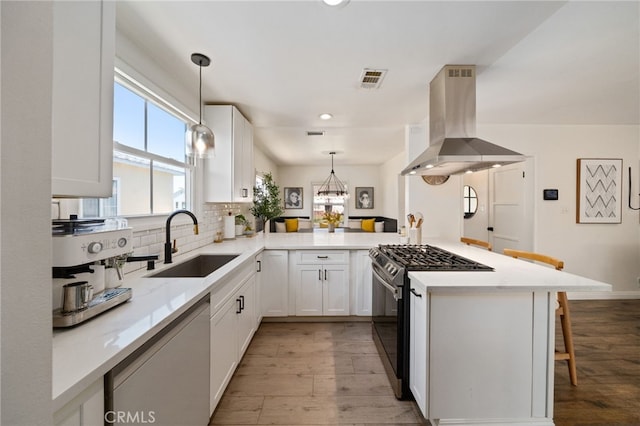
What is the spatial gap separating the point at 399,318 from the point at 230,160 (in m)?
2.23

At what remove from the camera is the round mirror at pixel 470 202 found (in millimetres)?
5206

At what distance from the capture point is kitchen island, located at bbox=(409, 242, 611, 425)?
147cm

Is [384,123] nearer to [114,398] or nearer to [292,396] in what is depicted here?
[292,396]

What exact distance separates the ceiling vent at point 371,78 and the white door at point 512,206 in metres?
2.72

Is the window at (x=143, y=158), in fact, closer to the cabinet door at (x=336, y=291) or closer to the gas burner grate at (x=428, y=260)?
the cabinet door at (x=336, y=291)

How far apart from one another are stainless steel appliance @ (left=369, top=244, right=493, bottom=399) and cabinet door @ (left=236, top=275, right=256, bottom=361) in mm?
1098

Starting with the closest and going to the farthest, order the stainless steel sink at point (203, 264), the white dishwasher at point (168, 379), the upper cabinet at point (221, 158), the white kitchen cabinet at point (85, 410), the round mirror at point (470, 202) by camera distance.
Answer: the white kitchen cabinet at point (85, 410) → the white dishwasher at point (168, 379) → the stainless steel sink at point (203, 264) → the upper cabinet at point (221, 158) → the round mirror at point (470, 202)

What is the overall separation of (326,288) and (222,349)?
1463 millimetres

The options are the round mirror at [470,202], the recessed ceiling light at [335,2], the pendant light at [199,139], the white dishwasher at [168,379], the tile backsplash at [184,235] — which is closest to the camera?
the white dishwasher at [168,379]

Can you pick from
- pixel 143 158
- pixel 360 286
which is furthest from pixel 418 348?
pixel 143 158

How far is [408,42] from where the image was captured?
183 centimetres

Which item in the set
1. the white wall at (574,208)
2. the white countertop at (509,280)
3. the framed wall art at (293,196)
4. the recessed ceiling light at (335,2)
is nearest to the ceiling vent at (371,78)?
the recessed ceiling light at (335,2)

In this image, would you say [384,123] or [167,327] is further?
[384,123]

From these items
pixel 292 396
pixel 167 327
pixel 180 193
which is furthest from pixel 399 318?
pixel 180 193
